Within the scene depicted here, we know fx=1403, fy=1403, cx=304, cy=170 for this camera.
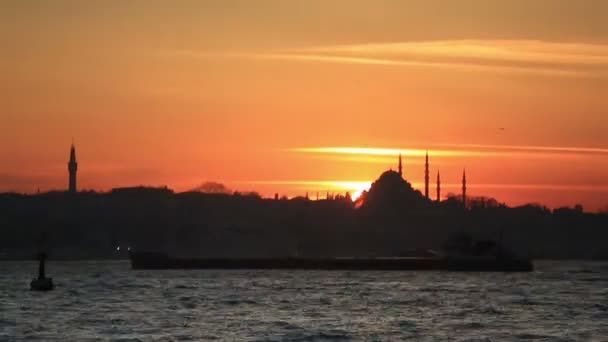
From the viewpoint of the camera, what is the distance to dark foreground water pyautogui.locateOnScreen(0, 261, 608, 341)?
62.2 m

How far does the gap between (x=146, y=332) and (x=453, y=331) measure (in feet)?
46.0

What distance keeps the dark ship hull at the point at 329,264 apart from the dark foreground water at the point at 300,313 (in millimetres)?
68841

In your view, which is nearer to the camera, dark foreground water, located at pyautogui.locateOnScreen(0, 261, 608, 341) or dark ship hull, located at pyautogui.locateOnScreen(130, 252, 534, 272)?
dark foreground water, located at pyautogui.locateOnScreen(0, 261, 608, 341)

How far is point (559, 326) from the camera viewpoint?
224ft

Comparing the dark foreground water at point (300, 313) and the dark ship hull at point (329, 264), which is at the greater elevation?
the dark ship hull at point (329, 264)

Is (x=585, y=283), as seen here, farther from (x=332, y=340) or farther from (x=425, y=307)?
(x=332, y=340)

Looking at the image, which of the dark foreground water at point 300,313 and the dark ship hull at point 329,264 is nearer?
the dark foreground water at point 300,313

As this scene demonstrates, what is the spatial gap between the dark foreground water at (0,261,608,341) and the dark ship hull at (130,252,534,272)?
226ft

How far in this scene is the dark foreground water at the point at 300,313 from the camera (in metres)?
62.2

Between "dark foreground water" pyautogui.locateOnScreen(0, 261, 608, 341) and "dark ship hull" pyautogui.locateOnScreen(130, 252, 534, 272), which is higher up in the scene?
"dark ship hull" pyautogui.locateOnScreen(130, 252, 534, 272)

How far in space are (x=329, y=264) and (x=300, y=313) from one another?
11448cm

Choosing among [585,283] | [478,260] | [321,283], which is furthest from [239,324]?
[478,260]

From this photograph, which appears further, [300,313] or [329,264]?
[329,264]

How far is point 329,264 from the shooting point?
190875 mm
